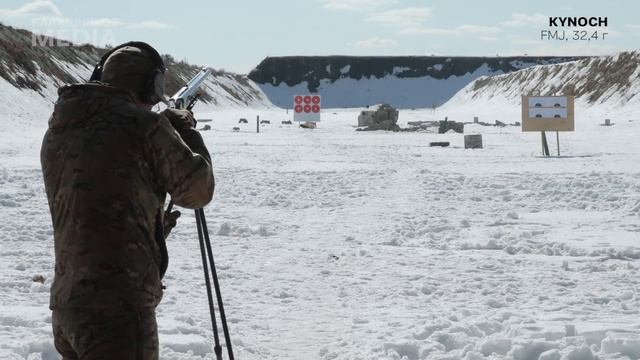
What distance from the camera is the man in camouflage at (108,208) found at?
240 centimetres

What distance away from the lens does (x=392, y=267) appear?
25.9ft

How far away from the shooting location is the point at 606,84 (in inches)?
2224

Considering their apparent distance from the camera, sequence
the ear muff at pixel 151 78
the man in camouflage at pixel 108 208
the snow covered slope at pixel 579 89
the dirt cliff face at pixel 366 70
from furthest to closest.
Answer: the dirt cliff face at pixel 366 70, the snow covered slope at pixel 579 89, the ear muff at pixel 151 78, the man in camouflage at pixel 108 208

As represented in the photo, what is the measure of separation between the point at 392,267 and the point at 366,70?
112572 millimetres

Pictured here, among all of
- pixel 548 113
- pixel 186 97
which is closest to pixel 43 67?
pixel 548 113

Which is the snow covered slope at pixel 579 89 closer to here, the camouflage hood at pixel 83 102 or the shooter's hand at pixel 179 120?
the shooter's hand at pixel 179 120

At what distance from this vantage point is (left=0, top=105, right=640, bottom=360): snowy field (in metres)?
5.29

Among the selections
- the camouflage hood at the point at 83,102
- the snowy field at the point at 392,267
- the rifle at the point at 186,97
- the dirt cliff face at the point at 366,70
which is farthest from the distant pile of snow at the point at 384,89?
the camouflage hood at the point at 83,102

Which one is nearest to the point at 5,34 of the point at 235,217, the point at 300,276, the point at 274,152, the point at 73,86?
the point at 274,152

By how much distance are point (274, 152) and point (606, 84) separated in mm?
39624

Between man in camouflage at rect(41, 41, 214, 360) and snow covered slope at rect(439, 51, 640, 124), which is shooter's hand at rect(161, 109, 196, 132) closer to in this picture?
man in camouflage at rect(41, 41, 214, 360)

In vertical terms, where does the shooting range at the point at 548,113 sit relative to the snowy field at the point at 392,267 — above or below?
above

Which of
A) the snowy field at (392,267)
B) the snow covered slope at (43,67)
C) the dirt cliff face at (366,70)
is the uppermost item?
the dirt cliff face at (366,70)

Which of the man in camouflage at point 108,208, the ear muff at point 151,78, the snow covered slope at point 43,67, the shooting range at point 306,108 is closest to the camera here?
the man in camouflage at point 108,208
